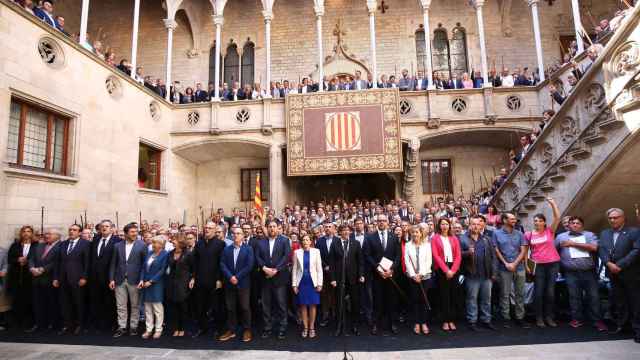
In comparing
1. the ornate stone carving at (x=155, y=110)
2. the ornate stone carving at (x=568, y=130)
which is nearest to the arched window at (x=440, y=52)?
the ornate stone carving at (x=568, y=130)

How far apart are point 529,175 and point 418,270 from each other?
Answer: 4.81m

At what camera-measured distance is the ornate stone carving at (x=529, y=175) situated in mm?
8347

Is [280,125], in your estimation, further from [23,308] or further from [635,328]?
[635,328]

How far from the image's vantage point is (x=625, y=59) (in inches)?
235

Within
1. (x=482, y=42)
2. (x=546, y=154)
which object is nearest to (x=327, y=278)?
(x=546, y=154)

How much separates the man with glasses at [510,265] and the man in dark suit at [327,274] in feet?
8.32

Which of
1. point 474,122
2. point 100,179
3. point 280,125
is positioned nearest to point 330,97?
point 280,125

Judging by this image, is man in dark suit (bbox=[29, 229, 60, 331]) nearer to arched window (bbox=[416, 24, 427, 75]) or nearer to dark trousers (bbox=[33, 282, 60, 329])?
dark trousers (bbox=[33, 282, 60, 329])

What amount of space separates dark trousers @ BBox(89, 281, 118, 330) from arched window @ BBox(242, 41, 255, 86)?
40.2 feet

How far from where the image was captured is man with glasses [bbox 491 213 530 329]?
18.1ft

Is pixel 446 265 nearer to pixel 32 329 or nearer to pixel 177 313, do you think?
pixel 177 313

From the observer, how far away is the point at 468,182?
14750 mm

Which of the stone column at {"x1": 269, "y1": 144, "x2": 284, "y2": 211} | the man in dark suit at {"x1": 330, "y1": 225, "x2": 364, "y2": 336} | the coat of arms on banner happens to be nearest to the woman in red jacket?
the man in dark suit at {"x1": 330, "y1": 225, "x2": 364, "y2": 336}

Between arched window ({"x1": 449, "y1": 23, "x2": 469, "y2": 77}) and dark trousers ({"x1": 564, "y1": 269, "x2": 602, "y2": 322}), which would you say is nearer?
dark trousers ({"x1": 564, "y1": 269, "x2": 602, "y2": 322})
